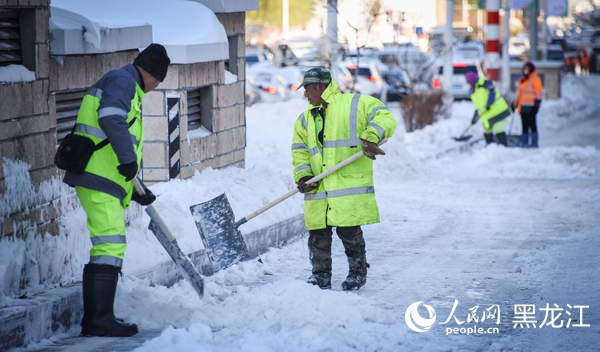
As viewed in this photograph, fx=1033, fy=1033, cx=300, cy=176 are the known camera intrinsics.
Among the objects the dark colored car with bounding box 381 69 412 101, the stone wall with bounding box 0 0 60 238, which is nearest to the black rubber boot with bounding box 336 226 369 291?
the stone wall with bounding box 0 0 60 238

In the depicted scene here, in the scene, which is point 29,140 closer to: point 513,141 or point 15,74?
point 15,74

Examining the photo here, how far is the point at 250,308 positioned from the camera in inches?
267

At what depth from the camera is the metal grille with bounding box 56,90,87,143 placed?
7.57m

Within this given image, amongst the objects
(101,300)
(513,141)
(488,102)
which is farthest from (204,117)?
(513,141)

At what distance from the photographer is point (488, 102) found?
60.1 ft

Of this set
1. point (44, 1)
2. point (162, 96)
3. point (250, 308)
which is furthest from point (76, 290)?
point (162, 96)

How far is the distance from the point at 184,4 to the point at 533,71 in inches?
430

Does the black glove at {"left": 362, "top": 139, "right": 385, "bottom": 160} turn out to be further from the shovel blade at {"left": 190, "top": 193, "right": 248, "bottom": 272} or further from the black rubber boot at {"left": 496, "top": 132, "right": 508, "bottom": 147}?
the black rubber boot at {"left": 496, "top": 132, "right": 508, "bottom": 147}

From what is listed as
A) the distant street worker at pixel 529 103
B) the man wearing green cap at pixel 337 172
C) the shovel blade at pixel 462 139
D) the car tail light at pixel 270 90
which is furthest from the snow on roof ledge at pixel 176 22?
the car tail light at pixel 270 90

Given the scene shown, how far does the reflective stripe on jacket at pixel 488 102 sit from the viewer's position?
1834 centimetres

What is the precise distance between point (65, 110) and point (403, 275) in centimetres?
299

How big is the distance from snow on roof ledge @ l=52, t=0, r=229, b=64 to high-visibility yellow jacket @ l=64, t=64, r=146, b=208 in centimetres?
358

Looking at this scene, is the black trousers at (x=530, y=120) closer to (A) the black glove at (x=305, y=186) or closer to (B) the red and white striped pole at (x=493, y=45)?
(B) the red and white striped pole at (x=493, y=45)

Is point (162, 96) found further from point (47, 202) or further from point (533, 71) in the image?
point (533, 71)
